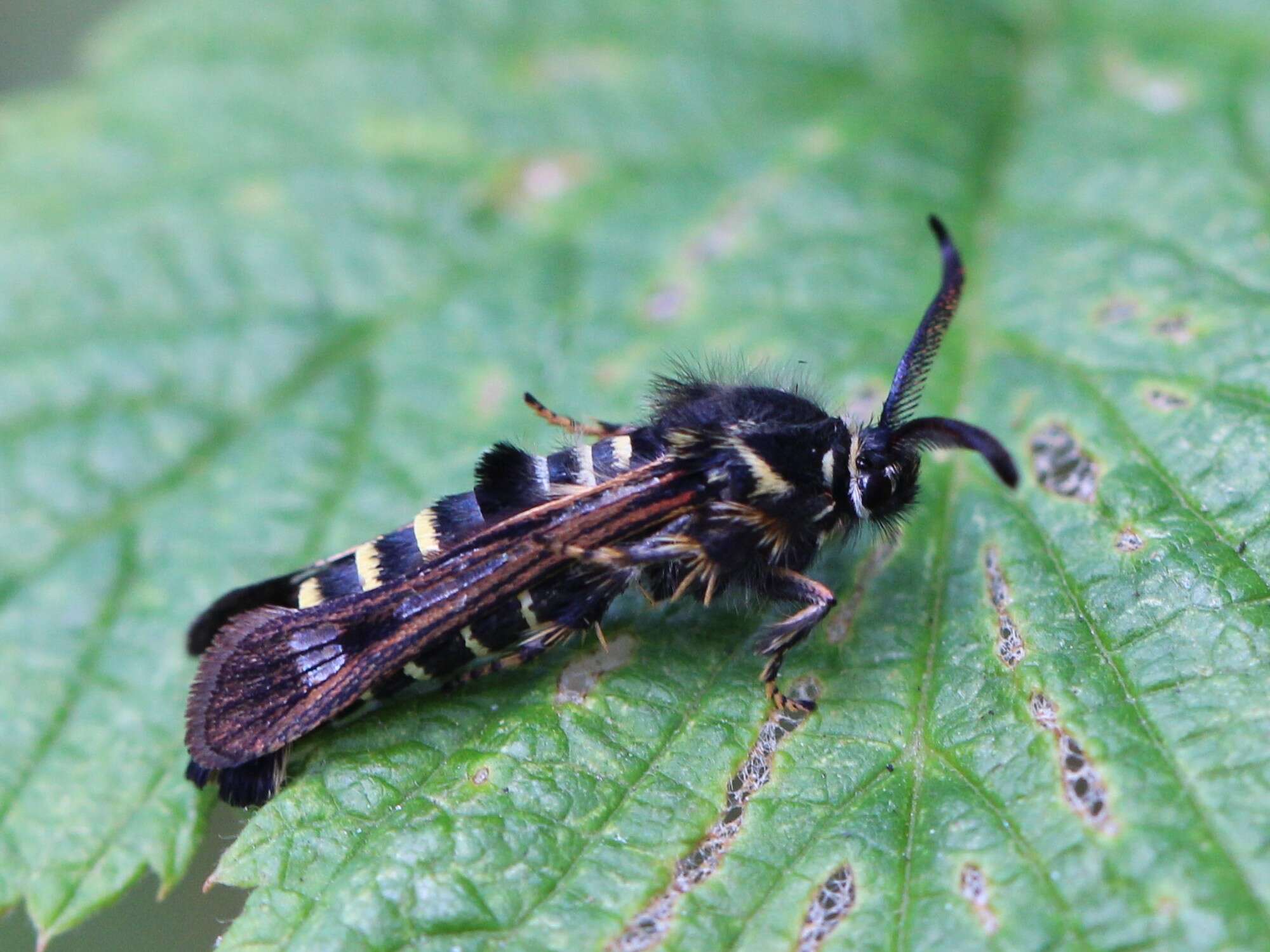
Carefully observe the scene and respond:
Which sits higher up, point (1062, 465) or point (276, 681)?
point (1062, 465)

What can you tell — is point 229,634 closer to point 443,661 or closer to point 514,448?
point 443,661

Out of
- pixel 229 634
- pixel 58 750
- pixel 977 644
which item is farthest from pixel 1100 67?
pixel 58 750

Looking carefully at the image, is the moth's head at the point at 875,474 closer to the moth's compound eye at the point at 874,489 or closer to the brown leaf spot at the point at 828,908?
the moth's compound eye at the point at 874,489

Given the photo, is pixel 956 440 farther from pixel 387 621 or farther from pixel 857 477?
pixel 387 621

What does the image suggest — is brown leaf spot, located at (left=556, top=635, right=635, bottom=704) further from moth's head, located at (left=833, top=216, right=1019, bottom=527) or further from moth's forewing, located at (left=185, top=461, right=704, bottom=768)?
moth's head, located at (left=833, top=216, right=1019, bottom=527)

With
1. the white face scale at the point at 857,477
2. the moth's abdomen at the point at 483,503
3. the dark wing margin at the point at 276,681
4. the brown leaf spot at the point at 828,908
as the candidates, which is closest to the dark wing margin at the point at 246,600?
the moth's abdomen at the point at 483,503

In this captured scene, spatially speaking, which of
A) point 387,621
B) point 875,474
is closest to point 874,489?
point 875,474
